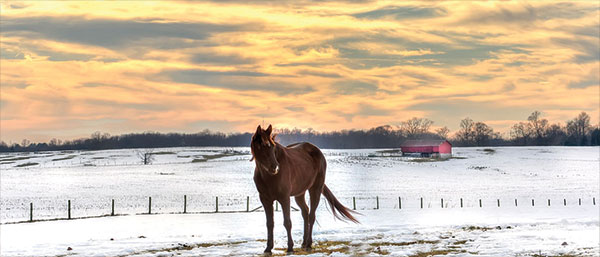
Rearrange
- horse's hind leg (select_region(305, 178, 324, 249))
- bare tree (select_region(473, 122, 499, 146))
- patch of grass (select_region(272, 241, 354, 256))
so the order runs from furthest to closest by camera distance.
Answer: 1. bare tree (select_region(473, 122, 499, 146))
2. horse's hind leg (select_region(305, 178, 324, 249))
3. patch of grass (select_region(272, 241, 354, 256))

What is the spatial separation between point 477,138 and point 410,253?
16343cm

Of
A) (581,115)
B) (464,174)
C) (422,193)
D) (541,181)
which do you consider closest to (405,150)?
(464,174)

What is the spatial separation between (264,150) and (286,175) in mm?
1107

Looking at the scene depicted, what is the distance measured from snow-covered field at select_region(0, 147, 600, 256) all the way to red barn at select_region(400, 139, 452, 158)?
4.90m

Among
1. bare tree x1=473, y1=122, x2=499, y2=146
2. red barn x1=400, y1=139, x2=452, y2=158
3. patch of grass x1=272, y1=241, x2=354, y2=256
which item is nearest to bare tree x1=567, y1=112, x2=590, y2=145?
bare tree x1=473, y1=122, x2=499, y2=146

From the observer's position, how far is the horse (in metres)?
11.6

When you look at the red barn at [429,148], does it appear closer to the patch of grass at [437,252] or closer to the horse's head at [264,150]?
the patch of grass at [437,252]

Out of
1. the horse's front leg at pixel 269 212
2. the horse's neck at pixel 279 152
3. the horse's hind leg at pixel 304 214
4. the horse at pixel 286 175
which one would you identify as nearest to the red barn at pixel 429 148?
the horse at pixel 286 175

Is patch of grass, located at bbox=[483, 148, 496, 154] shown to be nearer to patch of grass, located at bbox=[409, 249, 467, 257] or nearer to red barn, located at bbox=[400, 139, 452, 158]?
red barn, located at bbox=[400, 139, 452, 158]

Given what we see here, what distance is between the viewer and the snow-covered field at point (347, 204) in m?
15.4

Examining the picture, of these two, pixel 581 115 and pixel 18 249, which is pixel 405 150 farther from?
pixel 18 249

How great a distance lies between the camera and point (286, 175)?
1251 centimetres

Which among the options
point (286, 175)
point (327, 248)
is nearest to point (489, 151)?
point (327, 248)

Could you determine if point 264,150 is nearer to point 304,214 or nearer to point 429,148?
point 304,214
